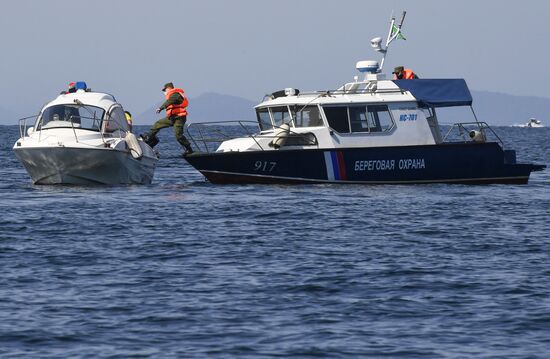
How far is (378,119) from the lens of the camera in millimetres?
27812

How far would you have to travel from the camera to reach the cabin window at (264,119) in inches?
1122

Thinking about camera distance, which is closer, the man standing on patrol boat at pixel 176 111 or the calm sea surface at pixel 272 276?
the calm sea surface at pixel 272 276

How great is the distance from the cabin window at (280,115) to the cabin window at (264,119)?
A: 23 cm

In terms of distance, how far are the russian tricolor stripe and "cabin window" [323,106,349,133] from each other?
0.63m

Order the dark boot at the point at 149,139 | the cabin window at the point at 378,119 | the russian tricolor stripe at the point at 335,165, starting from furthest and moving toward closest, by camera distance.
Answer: the dark boot at the point at 149,139
the cabin window at the point at 378,119
the russian tricolor stripe at the point at 335,165

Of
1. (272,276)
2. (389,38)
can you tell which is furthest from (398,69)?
(272,276)

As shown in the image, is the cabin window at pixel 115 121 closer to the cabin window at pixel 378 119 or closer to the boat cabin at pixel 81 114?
→ the boat cabin at pixel 81 114

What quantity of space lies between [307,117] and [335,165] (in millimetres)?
1376

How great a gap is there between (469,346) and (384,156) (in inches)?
647

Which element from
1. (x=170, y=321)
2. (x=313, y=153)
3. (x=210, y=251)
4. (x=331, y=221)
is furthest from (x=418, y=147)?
(x=170, y=321)

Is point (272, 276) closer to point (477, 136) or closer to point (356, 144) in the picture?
point (356, 144)

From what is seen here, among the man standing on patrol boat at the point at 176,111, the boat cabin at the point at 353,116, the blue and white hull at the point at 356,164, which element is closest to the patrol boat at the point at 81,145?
the man standing on patrol boat at the point at 176,111

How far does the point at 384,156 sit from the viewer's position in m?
27.6

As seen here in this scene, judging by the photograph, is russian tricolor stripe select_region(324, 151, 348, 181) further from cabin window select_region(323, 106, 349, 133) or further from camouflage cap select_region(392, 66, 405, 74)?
camouflage cap select_region(392, 66, 405, 74)
